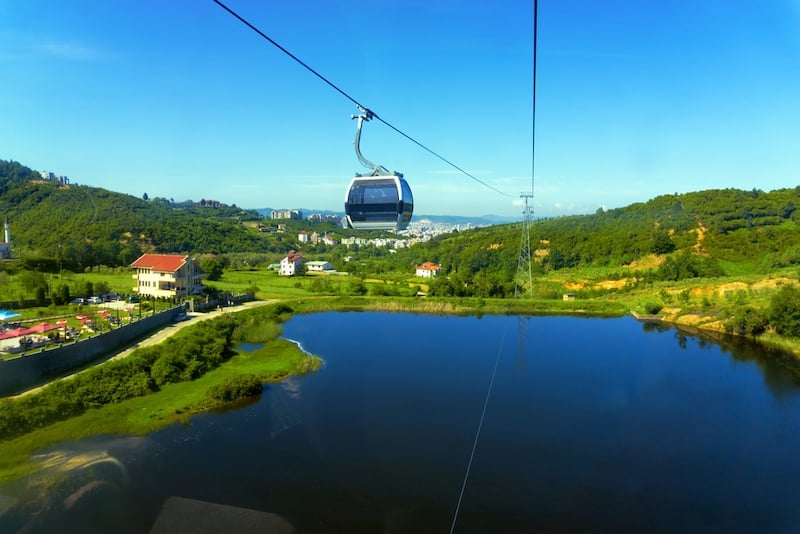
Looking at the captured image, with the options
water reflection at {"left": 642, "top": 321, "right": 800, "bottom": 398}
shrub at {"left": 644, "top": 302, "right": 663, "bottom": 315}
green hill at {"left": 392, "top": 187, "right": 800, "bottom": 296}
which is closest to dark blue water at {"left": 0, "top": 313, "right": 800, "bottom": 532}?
water reflection at {"left": 642, "top": 321, "right": 800, "bottom": 398}

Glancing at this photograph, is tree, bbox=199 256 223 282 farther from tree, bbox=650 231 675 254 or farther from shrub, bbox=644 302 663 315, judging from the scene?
tree, bbox=650 231 675 254

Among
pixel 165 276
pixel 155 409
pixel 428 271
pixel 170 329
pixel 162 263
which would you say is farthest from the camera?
pixel 428 271

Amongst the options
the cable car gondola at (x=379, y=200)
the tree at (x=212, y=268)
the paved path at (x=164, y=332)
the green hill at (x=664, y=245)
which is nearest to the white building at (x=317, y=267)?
the green hill at (x=664, y=245)

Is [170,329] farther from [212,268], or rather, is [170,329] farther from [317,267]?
[317,267]

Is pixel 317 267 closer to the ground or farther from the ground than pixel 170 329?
farther from the ground

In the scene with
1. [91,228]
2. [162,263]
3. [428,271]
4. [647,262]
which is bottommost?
[428,271]

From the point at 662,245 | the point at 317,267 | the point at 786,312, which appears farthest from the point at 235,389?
the point at 662,245

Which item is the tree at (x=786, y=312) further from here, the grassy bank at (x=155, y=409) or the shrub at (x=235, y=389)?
the shrub at (x=235, y=389)
